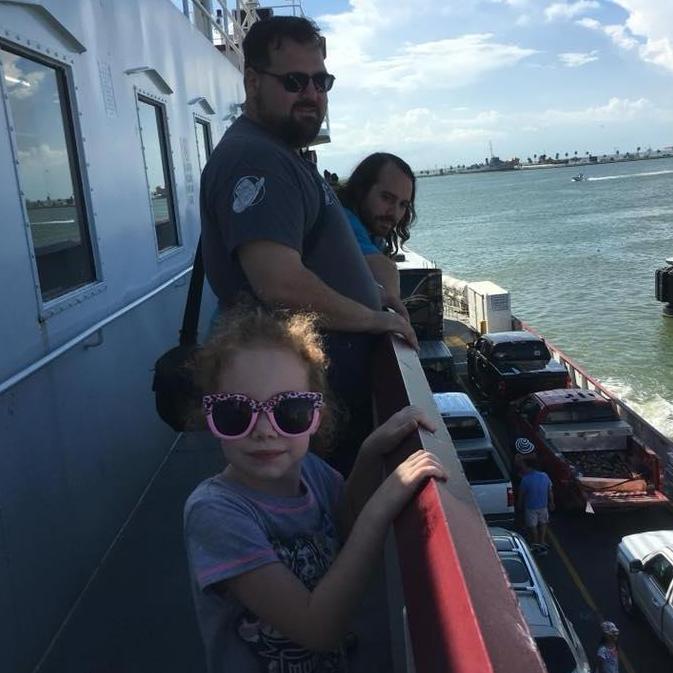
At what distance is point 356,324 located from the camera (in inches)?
88.1

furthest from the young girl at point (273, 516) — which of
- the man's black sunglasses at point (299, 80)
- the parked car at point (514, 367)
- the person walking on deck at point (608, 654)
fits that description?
the parked car at point (514, 367)

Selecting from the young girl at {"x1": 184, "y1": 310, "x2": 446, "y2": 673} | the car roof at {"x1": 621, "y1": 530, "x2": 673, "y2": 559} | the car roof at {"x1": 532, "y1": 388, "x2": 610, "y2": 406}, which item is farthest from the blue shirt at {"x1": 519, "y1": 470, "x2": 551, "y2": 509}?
the young girl at {"x1": 184, "y1": 310, "x2": 446, "y2": 673}

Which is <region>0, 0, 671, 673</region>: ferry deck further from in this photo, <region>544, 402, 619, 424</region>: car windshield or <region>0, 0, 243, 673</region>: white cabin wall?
<region>544, 402, 619, 424</region>: car windshield

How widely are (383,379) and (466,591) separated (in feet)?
4.01

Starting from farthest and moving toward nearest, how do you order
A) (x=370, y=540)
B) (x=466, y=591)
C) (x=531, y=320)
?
(x=531, y=320) < (x=370, y=540) < (x=466, y=591)

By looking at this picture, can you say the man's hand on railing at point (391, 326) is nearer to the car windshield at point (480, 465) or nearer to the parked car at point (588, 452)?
the car windshield at point (480, 465)

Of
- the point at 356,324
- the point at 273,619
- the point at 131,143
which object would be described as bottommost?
the point at 273,619

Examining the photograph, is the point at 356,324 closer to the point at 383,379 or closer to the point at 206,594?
the point at 383,379

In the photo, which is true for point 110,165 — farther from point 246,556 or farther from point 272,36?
point 246,556

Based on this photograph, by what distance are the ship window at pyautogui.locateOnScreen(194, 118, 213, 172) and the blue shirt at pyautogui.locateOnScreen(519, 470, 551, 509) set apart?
6993 millimetres

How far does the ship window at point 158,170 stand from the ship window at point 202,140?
1.09 m

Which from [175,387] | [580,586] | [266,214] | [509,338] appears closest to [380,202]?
[266,214]

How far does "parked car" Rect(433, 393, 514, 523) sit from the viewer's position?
1109cm

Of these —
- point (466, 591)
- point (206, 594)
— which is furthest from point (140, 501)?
point (466, 591)
